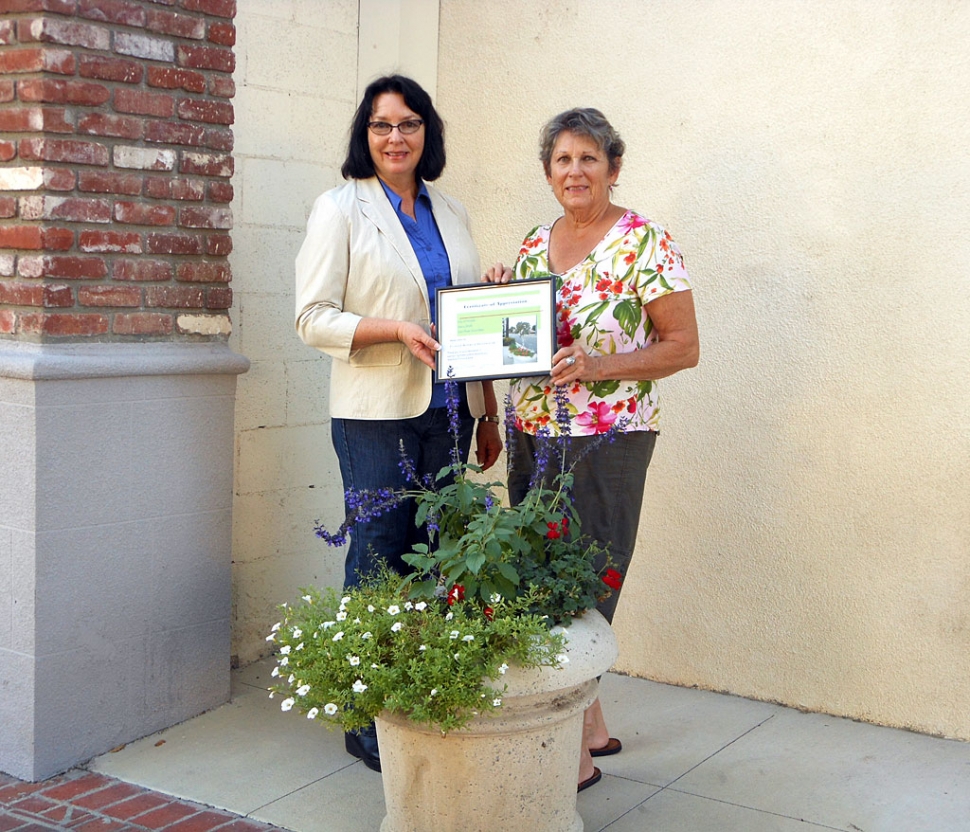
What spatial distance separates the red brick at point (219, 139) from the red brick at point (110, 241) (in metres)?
0.45

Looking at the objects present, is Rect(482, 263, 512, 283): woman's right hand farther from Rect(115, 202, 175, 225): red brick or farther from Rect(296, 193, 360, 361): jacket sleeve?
Rect(115, 202, 175, 225): red brick

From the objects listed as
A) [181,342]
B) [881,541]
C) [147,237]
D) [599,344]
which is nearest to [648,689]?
[881,541]

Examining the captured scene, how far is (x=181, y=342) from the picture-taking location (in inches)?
158

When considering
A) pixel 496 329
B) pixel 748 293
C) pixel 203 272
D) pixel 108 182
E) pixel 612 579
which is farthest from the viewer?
pixel 748 293

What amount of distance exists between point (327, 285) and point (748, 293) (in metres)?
1.59

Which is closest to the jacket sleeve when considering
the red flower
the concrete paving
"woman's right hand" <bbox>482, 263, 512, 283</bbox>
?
"woman's right hand" <bbox>482, 263, 512, 283</bbox>

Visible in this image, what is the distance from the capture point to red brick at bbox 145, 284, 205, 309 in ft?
12.8

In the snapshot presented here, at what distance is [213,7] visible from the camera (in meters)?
4.00

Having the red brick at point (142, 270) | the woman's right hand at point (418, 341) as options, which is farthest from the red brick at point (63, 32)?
the woman's right hand at point (418, 341)

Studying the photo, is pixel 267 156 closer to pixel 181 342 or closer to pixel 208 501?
pixel 181 342

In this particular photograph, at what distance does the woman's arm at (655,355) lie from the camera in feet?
10.9

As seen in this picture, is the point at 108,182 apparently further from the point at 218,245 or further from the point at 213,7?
the point at 213,7

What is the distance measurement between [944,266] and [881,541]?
37.1 inches

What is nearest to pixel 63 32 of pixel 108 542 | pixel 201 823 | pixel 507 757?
pixel 108 542
